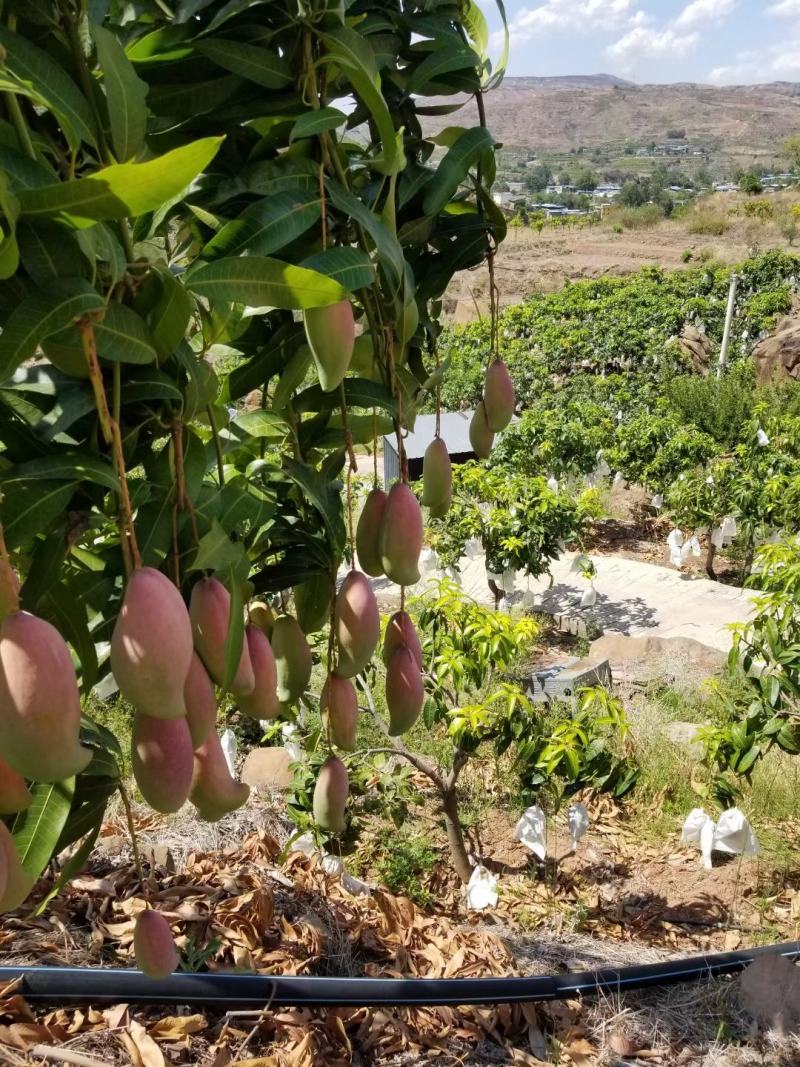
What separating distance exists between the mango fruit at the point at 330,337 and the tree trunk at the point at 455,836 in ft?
6.14

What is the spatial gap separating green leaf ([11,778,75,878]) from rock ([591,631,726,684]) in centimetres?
356

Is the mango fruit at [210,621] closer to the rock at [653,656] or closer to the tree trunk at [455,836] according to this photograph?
the tree trunk at [455,836]

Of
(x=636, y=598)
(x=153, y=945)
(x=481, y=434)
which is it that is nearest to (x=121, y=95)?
(x=481, y=434)

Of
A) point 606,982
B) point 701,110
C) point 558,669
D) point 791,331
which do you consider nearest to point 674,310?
point 791,331

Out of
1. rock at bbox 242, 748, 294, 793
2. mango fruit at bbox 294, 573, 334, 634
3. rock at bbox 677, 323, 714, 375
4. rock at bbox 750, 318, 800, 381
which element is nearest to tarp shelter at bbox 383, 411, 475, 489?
rock at bbox 242, 748, 294, 793

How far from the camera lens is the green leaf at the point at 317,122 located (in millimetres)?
642

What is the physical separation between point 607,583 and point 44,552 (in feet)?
16.9

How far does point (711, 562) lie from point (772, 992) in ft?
13.2

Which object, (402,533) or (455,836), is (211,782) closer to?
(402,533)

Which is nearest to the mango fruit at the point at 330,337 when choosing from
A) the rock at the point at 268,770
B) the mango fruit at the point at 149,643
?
the mango fruit at the point at 149,643

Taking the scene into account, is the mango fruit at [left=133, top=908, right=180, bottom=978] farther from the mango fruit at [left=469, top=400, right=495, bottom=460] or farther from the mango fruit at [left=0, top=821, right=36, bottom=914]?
the mango fruit at [left=469, top=400, right=495, bottom=460]

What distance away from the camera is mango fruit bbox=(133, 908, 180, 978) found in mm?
730

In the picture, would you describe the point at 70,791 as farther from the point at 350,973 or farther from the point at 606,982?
the point at 606,982

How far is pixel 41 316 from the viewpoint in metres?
0.48
